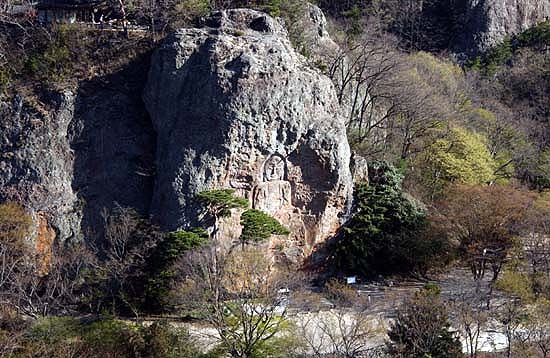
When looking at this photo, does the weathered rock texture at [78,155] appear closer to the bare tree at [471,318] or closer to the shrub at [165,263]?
the shrub at [165,263]

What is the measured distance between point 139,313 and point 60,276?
3.38 meters

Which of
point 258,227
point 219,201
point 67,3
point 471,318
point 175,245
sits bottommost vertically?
point 471,318

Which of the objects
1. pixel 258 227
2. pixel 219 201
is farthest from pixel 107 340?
pixel 258 227

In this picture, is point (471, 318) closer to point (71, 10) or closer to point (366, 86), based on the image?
point (366, 86)

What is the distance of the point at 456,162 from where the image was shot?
28.2 meters

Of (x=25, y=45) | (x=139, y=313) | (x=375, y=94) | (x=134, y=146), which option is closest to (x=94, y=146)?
(x=134, y=146)

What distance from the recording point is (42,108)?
25781 millimetres

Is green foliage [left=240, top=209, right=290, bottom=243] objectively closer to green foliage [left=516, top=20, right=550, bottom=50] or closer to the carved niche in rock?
the carved niche in rock

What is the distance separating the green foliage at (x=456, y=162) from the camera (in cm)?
2806

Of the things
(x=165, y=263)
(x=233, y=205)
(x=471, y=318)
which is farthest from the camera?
(x=233, y=205)

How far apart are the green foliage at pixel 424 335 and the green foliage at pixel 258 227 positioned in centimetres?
667

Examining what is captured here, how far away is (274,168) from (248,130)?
1968 millimetres

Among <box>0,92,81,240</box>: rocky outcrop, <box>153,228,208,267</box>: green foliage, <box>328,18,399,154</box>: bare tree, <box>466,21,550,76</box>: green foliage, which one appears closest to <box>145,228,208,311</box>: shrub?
<box>153,228,208,267</box>: green foliage

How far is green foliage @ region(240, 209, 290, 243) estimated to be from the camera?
73.3 feet
